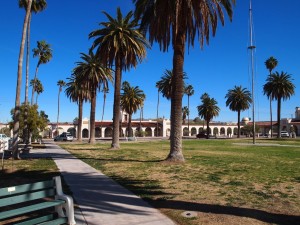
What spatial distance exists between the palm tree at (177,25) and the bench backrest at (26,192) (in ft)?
39.7

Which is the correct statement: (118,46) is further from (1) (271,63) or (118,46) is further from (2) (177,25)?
(1) (271,63)

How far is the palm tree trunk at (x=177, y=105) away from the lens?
1836 centimetres

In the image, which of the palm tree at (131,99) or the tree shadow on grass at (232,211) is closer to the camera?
the tree shadow on grass at (232,211)

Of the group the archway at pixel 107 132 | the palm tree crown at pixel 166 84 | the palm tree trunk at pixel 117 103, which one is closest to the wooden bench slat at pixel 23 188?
the palm tree trunk at pixel 117 103

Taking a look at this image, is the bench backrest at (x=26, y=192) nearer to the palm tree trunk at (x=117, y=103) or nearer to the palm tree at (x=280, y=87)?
the palm tree trunk at (x=117, y=103)

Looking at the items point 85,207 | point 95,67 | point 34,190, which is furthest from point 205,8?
point 95,67

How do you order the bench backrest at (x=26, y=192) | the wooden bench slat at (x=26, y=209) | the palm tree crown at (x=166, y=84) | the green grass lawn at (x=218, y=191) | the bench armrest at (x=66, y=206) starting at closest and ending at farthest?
the wooden bench slat at (x=26, y=209) → the bench backrest at (x=26, y=192) → the bench armrest at (x=66, y=206) → the green grass lawn at (x=218, y=191) → the palm tree crown at (x=166, y=84)

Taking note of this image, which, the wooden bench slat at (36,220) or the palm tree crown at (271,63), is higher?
the palm tree crown at (271,63)

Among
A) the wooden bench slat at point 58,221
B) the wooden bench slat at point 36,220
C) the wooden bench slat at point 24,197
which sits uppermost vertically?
the wooden bench slat at point 24,197

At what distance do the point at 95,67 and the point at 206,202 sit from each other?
36.7 meters

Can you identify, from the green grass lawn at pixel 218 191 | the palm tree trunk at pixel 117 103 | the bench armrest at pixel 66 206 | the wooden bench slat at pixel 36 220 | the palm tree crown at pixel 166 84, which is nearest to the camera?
the wooden bench slat at pixel 36 220

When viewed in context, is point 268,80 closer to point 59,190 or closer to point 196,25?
point 196,25

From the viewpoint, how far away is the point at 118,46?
102 ft

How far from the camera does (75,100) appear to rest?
5762cm
